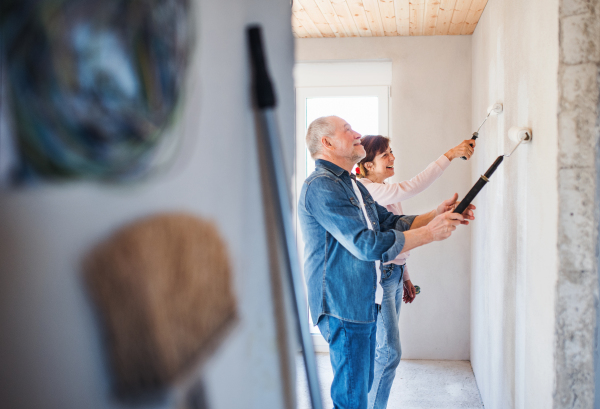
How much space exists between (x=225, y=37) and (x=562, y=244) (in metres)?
1.04

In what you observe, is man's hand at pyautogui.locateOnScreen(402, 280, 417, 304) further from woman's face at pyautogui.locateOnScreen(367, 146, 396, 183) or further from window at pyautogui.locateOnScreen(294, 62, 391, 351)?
window at pyautogui.locateOnScreen(294, 62, 391, 351)

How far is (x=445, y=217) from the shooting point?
60.3 inches

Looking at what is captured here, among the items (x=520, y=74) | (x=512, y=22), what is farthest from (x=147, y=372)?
(x=512, y=22)

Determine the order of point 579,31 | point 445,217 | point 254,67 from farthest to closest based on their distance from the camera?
1. point 445,217
2. point 579,31
3. point 254,67

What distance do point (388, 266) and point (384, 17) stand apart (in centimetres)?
176

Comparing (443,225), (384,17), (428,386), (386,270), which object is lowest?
(428,386)

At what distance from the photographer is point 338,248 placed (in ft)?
5.12

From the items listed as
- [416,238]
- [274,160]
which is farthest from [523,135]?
[274,160]

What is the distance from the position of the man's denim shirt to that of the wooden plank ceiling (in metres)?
1.48

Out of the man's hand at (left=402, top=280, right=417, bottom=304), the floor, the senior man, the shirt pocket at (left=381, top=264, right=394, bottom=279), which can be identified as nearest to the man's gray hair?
the senior man

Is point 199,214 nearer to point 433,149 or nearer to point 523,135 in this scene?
point 523,135

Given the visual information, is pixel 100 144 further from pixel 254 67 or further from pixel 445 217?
pixel 445 217

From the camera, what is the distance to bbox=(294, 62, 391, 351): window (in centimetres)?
336

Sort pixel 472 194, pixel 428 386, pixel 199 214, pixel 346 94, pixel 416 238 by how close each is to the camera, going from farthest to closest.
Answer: pixel 346 94 < pixel 428 386 < pixel 472 194 < pixel 416 238 < pixel 199 214
